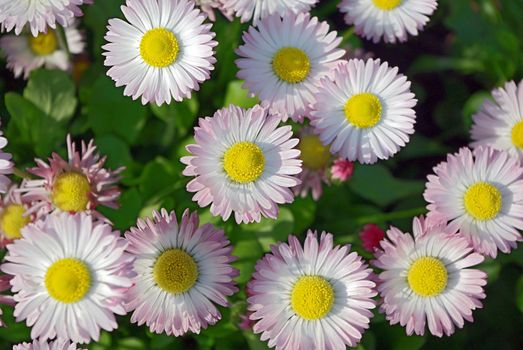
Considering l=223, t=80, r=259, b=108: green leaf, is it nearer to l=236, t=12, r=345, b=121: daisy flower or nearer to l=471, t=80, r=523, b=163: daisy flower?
l=236, t=12, r=345, b=121: daisy flower

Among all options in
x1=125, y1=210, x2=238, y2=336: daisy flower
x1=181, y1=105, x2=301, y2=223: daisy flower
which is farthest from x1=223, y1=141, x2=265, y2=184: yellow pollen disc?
x1=125, y1=210, x2=238, y2=336: daisy flower

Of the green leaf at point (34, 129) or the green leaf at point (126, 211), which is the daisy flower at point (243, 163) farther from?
the green leaf at point (34, 129)

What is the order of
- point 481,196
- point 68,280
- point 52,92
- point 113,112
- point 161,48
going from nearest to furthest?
point 68,280 < point 161,48 < point 481,196 < point 52,92 < point 113,112

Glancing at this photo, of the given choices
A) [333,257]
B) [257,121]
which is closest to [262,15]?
[257,121]

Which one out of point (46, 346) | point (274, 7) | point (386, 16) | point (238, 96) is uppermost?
point (386, 16)

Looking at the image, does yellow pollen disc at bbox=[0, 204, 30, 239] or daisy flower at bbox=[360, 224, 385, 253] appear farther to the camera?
daisy flower at bbox=[360, 224, 385, 253]

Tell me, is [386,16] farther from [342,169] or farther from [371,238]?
[371,238]

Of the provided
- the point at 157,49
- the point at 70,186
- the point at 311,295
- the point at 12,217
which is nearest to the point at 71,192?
the point at 70,186
